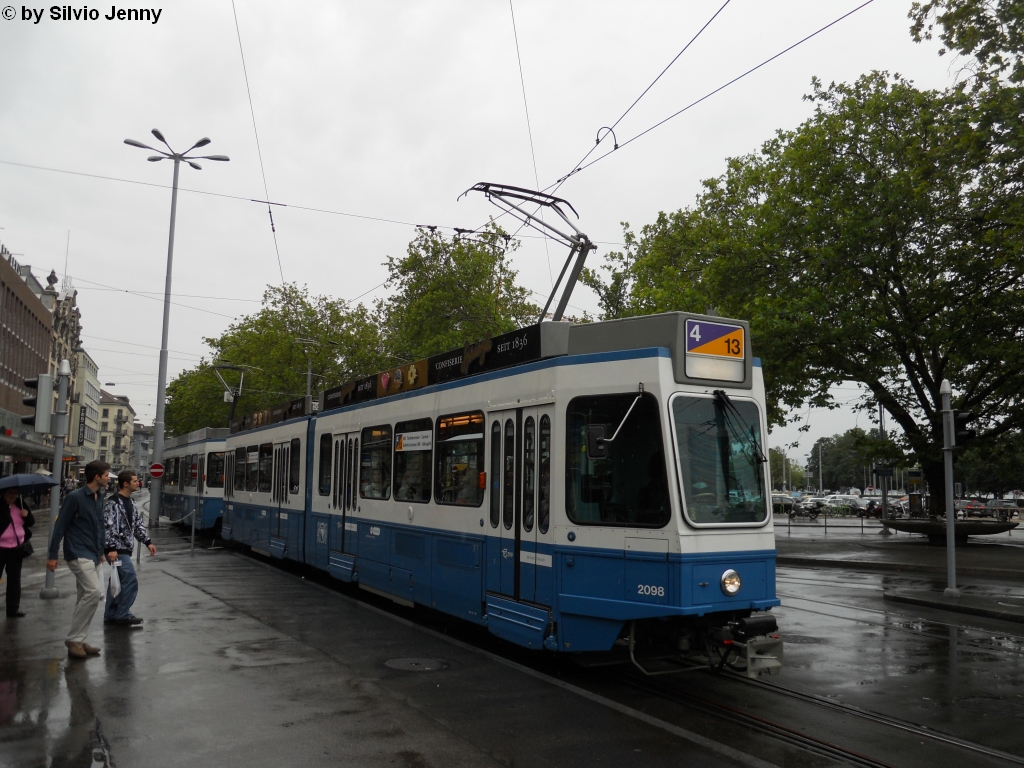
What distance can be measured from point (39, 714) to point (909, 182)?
2175 centimetres

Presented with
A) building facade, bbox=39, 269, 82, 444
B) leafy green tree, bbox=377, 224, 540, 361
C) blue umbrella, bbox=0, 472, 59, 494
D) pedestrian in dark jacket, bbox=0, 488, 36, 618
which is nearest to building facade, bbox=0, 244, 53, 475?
building facade, bbox=39, 269, 82, 444

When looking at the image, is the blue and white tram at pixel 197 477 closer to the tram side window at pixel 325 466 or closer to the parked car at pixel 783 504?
the tram side window at pixel 325 466

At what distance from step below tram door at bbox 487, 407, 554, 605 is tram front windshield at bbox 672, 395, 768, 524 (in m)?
1.35

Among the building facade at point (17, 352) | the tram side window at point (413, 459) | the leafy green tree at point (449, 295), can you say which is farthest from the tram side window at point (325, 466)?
the building facade at point (17, 352)

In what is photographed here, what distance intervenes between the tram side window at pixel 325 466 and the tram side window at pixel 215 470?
29.3 ft

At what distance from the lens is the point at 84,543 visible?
339 inches

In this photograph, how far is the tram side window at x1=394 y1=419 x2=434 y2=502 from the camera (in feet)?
35.7

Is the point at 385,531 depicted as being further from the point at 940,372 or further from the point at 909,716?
the point at 940,372

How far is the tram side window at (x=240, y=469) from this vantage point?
20.8 meters

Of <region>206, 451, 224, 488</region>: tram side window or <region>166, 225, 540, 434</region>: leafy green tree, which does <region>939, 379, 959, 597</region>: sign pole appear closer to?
<region>206, 451, 224, 488</region>: tram side window

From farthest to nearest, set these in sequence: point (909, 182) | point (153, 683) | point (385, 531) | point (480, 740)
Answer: point (909, 182), point (385, 531), point (153, 683), point (480, 740)

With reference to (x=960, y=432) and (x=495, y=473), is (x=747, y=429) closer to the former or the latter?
(x=495, y=473)

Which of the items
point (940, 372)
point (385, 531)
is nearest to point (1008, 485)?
point (940, 372)

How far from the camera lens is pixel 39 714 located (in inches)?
259
